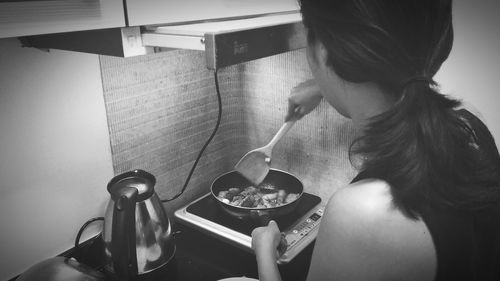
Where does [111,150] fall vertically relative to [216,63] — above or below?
below

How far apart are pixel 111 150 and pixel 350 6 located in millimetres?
813

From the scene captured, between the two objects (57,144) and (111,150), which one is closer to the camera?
(57,144)

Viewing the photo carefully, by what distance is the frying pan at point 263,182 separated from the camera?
1.12 m

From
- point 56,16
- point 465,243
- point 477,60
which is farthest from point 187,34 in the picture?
point 477,60

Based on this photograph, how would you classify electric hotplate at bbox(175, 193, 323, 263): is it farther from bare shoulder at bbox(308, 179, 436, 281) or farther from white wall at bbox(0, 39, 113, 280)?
bare shoulder at bbox(308, 179, 436, 281)

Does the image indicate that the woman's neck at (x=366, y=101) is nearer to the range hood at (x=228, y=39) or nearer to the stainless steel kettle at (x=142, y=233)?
the range hood at (x=228, y=39)

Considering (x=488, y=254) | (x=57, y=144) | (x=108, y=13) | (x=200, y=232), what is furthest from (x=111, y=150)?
(x=488, y=254)

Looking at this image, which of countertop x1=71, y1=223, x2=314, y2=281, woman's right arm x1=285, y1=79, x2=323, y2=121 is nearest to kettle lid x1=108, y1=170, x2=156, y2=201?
countertop x1=71, y1=223, x2=314, y2=281

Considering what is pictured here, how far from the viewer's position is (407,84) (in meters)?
0.62

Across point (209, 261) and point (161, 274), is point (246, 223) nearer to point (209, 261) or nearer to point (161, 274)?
point (209, 261)

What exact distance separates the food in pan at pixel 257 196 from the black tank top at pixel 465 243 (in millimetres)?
586

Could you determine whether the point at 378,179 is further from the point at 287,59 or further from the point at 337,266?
the point at 287,59

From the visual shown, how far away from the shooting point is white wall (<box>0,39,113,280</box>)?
913 millimetres

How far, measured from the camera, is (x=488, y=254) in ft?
2.29
